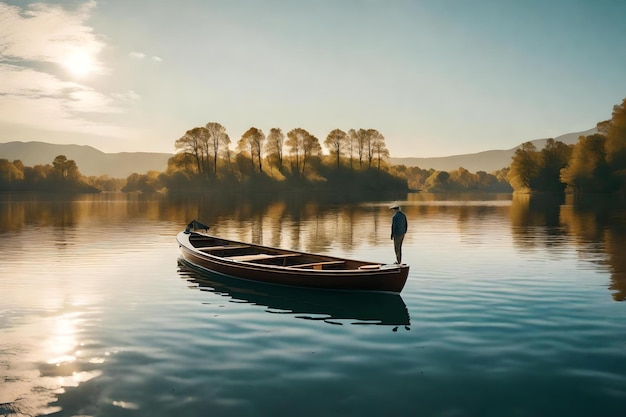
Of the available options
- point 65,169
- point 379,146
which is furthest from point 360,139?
point 65,169

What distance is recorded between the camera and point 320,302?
1805cm

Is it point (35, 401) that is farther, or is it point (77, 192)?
point (77, 192)

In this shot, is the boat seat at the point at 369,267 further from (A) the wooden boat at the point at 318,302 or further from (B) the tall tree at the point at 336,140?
(B) the tall tree at the point at 336,140

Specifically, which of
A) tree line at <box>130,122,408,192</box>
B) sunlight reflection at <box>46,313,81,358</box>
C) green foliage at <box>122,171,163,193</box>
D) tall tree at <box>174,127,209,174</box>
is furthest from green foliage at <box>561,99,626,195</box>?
green foliage at <box>122,171,163,193</box>

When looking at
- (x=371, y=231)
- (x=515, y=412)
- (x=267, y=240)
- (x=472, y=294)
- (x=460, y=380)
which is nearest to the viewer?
(x=515, y=412)

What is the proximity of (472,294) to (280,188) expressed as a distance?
138495mm

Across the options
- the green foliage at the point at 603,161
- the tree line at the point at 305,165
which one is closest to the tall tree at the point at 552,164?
the tree line at the point at 305,165

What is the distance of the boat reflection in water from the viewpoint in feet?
52.2

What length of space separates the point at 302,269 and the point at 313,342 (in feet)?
20.0

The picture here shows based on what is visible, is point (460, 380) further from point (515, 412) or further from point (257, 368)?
point (257, 368)

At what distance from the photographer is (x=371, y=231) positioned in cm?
4369

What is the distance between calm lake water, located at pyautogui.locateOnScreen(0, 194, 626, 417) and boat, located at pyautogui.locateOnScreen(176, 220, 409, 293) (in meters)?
0.51

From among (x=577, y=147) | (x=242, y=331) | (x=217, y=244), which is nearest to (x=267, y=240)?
(x=217, y=244)

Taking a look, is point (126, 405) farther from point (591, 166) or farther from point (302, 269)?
point (591, 166)
